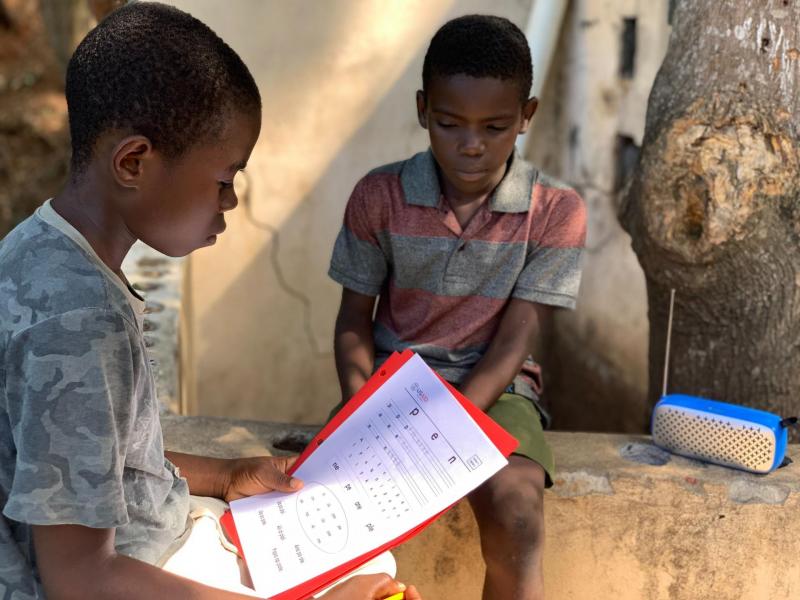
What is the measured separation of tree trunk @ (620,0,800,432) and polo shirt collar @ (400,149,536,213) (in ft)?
1.04

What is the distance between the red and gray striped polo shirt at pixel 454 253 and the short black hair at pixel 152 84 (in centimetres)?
92

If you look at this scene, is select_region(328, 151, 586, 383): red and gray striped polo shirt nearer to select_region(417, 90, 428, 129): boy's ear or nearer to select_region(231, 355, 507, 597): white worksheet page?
select_region(417, 90, 428, 129): boy's ear

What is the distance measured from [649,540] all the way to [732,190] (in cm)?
81

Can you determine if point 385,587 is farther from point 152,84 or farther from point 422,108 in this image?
point 422,108

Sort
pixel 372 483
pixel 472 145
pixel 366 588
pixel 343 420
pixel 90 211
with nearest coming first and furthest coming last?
pixel 90 211 → pixel 366 588 → pixel 372 483 → pixel 343 420 → pixel 472 145

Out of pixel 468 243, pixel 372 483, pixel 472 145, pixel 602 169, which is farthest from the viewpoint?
pixel 602 169

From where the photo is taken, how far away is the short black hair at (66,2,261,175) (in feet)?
4.40

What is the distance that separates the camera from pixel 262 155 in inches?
145

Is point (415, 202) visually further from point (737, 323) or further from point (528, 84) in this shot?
point (737, 323)

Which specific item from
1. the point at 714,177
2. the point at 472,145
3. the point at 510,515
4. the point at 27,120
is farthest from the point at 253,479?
the point at 27,120

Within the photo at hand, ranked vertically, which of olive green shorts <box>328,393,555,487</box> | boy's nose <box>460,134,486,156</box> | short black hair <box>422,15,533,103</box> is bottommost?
olive green shorts <box>328,393,555,487</box>

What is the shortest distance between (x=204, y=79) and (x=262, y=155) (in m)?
2.35

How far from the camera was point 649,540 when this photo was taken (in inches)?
84.6

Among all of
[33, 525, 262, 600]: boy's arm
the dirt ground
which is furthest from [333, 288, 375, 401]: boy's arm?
the dirt ground
